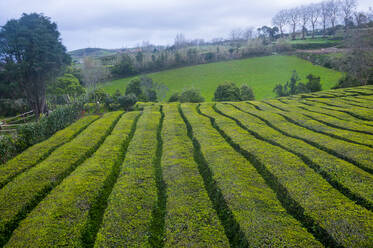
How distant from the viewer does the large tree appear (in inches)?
1000

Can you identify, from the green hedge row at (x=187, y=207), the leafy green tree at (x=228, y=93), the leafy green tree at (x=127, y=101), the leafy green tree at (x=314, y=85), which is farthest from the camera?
the leafy green tree at (x=314, y=85)

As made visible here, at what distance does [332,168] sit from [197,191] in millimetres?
6602

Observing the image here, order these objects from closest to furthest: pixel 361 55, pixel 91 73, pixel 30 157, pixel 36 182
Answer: pixel 36 182
pixel 30 157
pixel 361 55
pixel 91 73

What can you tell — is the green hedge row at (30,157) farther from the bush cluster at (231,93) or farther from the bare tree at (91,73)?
the bare tree at (91,73)

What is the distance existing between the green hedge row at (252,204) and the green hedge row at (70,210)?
5.27 m

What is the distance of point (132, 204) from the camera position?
25.0 feet

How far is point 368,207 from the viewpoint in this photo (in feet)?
23.0

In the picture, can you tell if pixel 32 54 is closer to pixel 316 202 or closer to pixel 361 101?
pixel 316 202

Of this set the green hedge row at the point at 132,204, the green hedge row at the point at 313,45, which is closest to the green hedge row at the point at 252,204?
the green hedge row at the point at 132,204

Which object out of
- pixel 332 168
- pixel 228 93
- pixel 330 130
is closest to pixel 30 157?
pixel 332 168

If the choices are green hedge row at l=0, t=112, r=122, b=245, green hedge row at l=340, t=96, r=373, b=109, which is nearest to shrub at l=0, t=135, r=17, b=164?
green hedge row at l=0, t=112, r=122, b=245

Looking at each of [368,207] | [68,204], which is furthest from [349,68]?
[68,204]

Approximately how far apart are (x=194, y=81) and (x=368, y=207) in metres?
56.1

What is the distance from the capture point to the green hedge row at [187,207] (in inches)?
238
